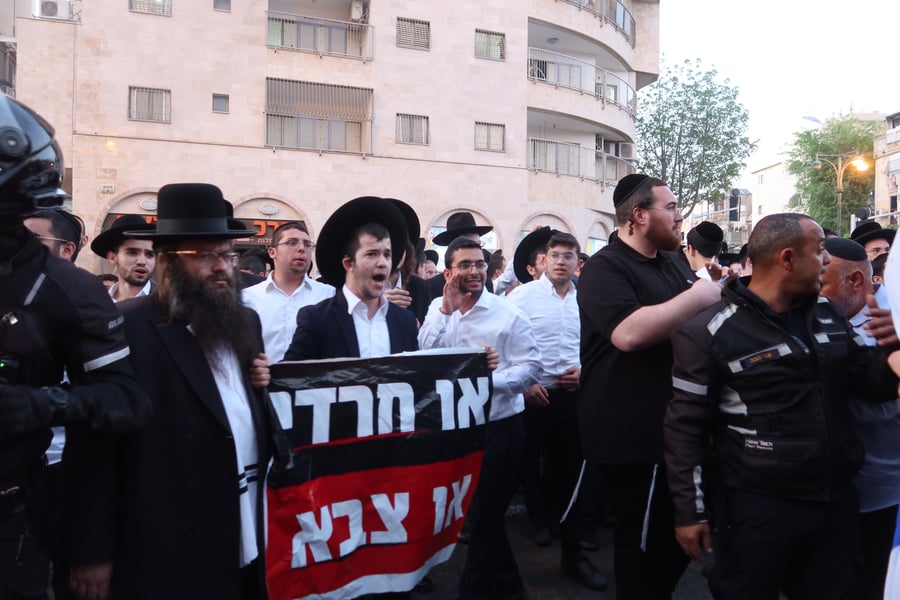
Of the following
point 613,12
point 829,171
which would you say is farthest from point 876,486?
point 829,171

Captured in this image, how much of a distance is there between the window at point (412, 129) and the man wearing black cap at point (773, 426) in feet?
73.6

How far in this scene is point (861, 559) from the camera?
3537mm

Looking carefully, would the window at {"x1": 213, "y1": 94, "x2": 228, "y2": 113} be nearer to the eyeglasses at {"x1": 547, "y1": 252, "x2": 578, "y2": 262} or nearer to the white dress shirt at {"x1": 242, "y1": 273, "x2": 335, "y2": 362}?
the white dress shirt at {"x1": 242, "y1": 273, "x2": 335, "y2": 362}

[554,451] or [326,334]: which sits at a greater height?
[326,334]

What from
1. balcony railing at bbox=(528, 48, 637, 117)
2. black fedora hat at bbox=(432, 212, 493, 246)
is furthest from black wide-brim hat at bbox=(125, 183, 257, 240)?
balcony railing at bbox=(528, 48, 637, 117)

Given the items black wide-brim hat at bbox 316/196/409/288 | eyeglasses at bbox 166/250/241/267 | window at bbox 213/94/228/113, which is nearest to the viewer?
eyeglasses at bbox 166/250/241/267

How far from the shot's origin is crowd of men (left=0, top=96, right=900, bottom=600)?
2.35 meters

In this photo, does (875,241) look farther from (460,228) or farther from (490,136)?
(490,136)

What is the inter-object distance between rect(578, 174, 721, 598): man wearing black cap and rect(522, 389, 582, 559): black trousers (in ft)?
7.33

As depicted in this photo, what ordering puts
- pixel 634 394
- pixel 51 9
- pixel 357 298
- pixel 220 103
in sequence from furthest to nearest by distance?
pixel 220 103
pixel 51 9
pixel 357 298
pixel 634 394

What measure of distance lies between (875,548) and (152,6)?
2401 cm

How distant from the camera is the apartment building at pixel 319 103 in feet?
71.2

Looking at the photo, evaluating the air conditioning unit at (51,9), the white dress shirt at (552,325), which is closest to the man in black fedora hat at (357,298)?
the white dress shirt at (552,325)

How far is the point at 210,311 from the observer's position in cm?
292
